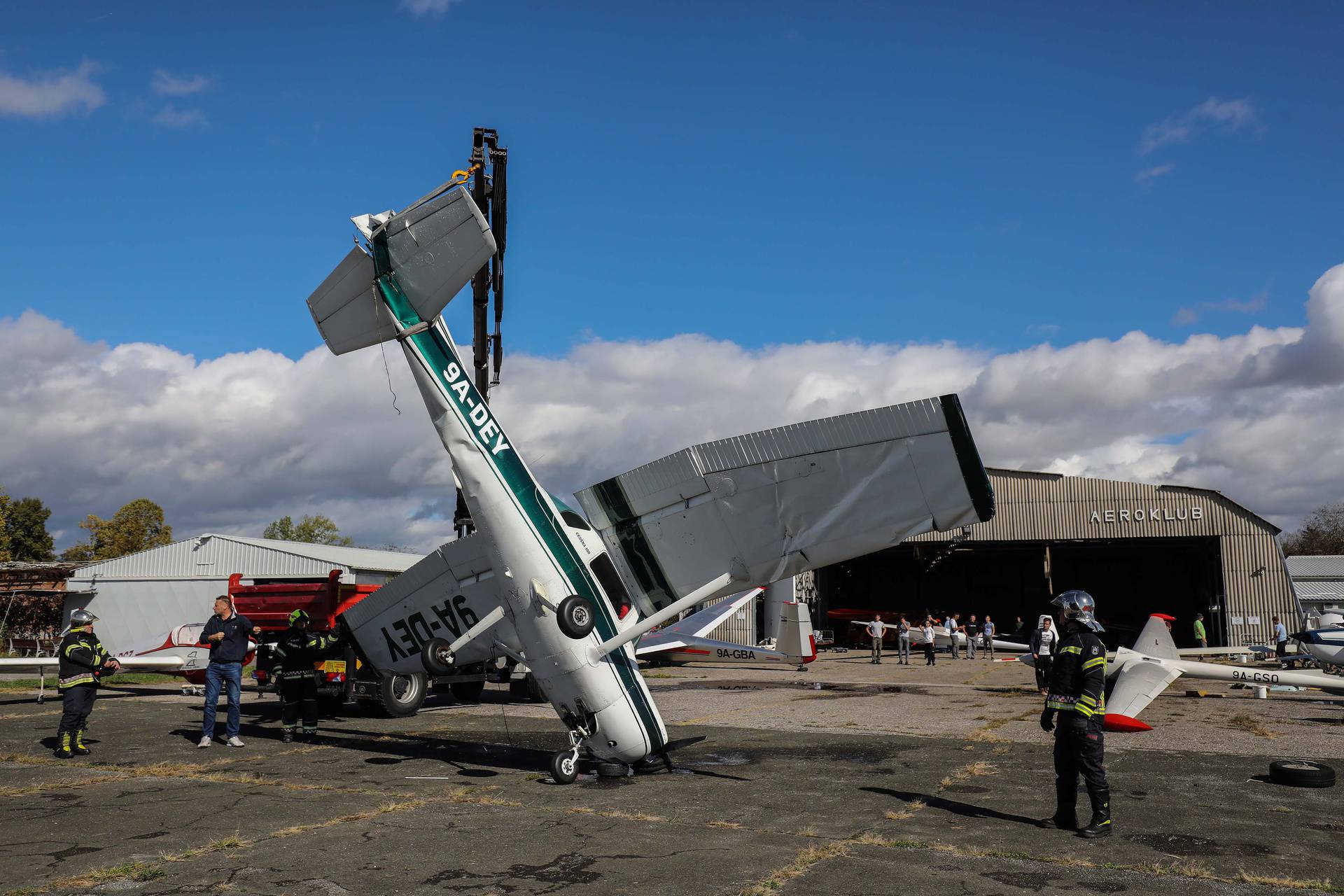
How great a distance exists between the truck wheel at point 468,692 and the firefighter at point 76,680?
710 centimetres

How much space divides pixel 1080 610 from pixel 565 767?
16.0 feet

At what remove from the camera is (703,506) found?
28.5 feet

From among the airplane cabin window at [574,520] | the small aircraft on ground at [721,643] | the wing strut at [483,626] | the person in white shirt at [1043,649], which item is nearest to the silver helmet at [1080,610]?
the airplane cabin window at [574,520]

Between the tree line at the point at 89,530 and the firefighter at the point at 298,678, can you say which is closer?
the firefighter at the point at 298,678

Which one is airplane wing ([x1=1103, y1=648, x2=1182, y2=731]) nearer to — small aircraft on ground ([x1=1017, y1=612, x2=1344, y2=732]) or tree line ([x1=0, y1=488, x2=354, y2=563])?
small aircraft on ground ([x1=1017, y1=612, x2=1344, y2=732])

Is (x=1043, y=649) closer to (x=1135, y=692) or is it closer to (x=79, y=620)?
(x=1135, y=692)

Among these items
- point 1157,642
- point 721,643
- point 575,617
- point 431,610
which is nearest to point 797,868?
point 575,617

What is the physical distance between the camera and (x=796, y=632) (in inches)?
1011

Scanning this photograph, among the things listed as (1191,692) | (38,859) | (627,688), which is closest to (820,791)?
(627,688)

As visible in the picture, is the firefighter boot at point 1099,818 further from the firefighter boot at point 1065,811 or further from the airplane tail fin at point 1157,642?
the airplane tail fin at point 1157,642

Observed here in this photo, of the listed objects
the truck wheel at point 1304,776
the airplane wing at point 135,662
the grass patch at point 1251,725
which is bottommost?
the grass patch at point 1251,725

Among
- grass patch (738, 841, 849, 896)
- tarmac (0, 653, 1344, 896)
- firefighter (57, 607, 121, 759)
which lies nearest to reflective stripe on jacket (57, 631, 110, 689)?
firefighter (57, 607, 121, 759)

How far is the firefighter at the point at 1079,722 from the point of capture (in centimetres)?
673

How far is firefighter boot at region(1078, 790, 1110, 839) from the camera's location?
6684mm
